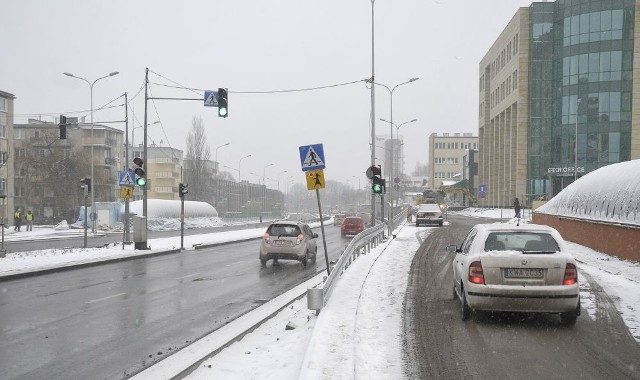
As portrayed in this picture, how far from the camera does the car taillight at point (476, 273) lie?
8172 millimetres

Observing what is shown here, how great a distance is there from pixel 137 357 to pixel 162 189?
108820 mm

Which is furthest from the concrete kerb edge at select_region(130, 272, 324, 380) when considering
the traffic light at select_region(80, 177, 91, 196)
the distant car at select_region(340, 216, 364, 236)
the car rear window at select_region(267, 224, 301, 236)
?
the distant car at select_region(340, 216, 364, 236)

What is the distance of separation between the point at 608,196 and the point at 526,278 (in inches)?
543

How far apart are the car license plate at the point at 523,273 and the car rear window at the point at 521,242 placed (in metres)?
0.39

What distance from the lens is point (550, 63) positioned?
65.1 metres

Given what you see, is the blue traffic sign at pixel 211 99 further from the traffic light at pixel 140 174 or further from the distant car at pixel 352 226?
the distant car at pixel 352 226

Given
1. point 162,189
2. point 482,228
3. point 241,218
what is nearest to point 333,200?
point 162,189

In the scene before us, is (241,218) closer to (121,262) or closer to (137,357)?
(121,262)

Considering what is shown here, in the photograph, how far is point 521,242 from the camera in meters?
8.64

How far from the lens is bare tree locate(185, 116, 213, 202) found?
243 ft

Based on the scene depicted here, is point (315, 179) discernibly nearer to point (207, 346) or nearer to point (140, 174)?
point (207, 346)

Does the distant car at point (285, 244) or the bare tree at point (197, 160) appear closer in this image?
the distant car at point (285, 244)

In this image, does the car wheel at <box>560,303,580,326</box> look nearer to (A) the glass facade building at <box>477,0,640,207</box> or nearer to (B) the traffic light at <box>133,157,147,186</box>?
(B) the traffic light at <box>133,157,147,186</box>

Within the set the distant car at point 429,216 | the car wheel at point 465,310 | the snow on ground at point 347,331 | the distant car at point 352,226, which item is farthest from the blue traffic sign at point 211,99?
the distant car at point 429,216
